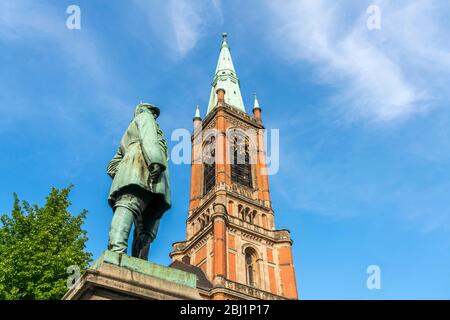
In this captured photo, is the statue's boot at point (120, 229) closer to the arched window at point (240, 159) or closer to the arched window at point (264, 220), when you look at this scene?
the arched window at point (264, 220)

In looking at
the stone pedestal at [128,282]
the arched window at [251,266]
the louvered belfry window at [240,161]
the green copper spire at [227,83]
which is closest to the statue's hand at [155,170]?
the stone pedestal at [128,282]

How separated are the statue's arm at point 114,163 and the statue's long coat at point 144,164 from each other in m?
0.02

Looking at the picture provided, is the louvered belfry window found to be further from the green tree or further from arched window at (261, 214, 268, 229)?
the green tree

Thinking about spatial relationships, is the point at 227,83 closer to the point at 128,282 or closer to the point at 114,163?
the point at 114,163

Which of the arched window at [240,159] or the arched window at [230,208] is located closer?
the arched window at [230,208]

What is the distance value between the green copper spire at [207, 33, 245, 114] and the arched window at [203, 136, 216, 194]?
7.22 meters

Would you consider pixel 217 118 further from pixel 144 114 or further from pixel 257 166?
pixel 144 114

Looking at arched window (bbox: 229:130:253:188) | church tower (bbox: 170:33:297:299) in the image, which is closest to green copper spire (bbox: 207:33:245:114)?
church tower (bbox: 170:33:297:299)

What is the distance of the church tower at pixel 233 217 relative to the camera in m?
34.4

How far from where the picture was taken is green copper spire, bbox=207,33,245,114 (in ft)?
177

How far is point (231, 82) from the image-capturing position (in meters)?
57.3

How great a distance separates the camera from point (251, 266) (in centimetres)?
3691

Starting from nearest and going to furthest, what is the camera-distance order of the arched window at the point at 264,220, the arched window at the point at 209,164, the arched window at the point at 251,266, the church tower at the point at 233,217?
1. the church tower at the point at 233,217
2. the arched window at the point at 251,266
3. the arched window at the point at 264,220
4. the arched window at the point at 209,164
